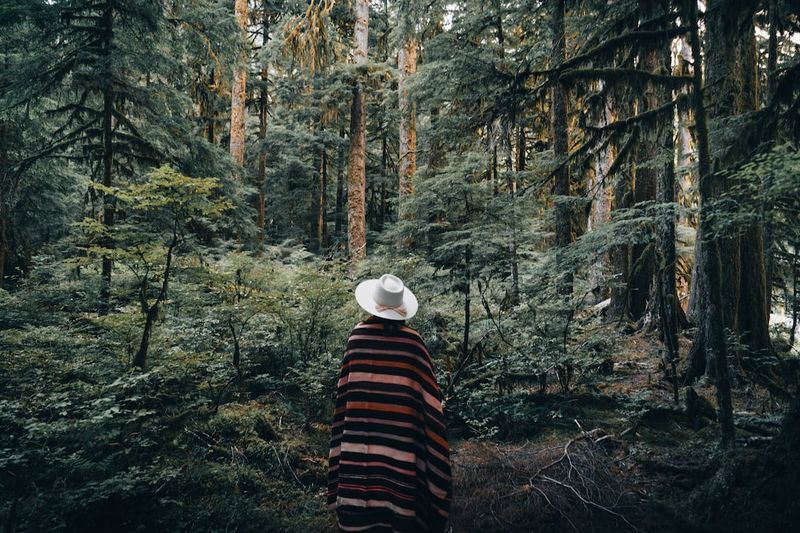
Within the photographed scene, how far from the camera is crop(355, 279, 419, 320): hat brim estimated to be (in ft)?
10.7

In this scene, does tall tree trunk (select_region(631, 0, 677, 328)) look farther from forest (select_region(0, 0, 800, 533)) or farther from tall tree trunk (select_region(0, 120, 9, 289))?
tall tree trunk (select_region(0, 120, 9, 289))

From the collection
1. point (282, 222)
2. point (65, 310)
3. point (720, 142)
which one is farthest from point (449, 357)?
point (282, 222)

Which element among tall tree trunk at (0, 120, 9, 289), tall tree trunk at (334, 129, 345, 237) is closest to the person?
tall tree trunk at (0, 120, 9, 289)

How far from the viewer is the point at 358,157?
15.2m

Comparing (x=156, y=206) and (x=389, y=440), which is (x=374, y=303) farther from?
(x=156, y=206)

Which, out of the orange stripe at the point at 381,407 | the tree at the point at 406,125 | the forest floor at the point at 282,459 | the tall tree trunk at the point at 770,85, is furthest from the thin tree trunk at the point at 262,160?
the tall tree trunk at the point at 770,85

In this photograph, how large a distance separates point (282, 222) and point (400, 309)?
2529cm

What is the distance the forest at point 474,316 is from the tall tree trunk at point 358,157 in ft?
6.94

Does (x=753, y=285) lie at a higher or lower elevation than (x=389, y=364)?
higher

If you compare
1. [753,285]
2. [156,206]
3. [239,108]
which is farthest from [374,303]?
[239,108]

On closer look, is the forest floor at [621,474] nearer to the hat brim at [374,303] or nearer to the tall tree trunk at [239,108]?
the hat brim at [374,303]

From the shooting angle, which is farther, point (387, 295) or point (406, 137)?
point (406, 137)

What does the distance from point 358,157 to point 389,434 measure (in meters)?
13.1

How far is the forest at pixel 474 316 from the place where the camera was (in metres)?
3.91
